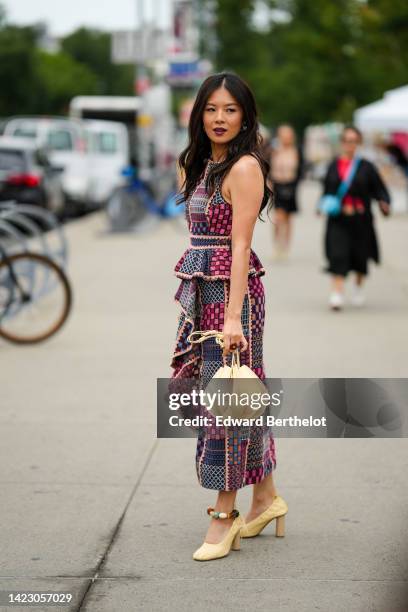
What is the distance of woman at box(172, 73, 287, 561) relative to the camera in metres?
4.55

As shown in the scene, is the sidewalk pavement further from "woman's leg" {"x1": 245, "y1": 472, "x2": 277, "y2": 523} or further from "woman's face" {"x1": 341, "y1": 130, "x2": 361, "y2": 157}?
"woman's face" {"x1": 341, "y1": 130, "x2": 361, "y2": 157}

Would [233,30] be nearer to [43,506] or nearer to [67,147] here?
[67,147]

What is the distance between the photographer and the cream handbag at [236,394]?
450cm

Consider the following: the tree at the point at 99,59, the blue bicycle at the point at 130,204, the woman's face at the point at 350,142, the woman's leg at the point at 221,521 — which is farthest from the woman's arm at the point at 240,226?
the tree at the point at 99,59

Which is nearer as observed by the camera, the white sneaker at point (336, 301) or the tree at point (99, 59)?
the white sneaker at point (336, 301)

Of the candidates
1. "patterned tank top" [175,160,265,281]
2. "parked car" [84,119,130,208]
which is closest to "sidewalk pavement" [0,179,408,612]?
"patterned tank top" [175,160,265,281]

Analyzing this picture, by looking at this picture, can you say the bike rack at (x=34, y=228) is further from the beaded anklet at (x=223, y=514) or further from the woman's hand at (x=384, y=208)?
the beaded anklet at (x=223, y=514)

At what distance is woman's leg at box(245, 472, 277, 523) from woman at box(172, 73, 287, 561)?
0.27 ft

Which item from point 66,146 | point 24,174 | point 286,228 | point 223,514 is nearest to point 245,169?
point 223,514

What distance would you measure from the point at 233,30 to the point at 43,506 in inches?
3208

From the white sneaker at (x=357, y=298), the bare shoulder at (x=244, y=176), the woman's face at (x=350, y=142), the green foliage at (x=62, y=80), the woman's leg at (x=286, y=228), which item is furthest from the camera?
the green foliage at (x=62, y=80)

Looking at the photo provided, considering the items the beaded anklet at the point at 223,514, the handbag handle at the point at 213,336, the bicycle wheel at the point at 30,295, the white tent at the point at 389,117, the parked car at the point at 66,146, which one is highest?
the handbag handle at the point at 213,336

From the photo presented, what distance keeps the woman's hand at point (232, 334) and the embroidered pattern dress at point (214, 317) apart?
0.40 ft

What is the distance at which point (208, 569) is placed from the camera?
4617mm
